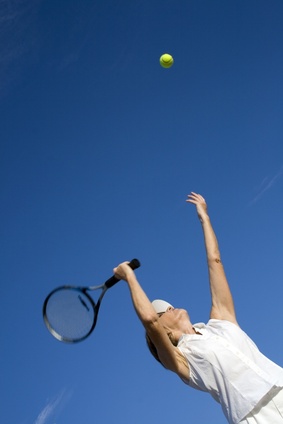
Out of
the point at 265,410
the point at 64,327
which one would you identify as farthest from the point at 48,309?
the point at 265,410

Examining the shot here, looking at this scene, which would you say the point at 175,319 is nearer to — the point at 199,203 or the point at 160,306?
the point at 160,306

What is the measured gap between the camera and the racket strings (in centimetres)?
832

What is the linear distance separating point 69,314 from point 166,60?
1017cm

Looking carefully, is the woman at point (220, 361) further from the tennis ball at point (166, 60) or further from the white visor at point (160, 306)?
the tennis ball at point (166, 60)

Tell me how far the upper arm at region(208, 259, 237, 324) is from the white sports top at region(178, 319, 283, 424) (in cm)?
70

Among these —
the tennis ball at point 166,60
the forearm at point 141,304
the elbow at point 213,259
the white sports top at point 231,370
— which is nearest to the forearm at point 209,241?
the elbow at point 213,259

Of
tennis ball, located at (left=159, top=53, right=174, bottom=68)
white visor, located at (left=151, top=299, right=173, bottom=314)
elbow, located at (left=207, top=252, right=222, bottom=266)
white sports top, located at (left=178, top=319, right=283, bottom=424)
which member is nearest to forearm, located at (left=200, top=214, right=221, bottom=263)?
elbow, located at (left=207, top=252, right=222, bottom=266)

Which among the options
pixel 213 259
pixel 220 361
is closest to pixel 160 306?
pixel 213 259

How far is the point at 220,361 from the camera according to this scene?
626 cm

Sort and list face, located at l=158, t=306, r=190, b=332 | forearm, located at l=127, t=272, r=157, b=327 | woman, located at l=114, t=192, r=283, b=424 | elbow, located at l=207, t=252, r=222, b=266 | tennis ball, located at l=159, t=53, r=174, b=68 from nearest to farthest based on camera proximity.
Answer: woman, located at l=114, t=192, r=283, b=424, forearm, located at l=127, t=272, r=157, b=327, face, located at l=158, t=306, r=190, b=332, elbow, located at l=207, t=252, r=222, b=266, tennis ball, located at l=159, t=53, r=174, b=68

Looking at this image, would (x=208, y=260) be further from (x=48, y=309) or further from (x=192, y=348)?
(x=48, y=309)

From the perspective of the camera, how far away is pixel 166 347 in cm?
647

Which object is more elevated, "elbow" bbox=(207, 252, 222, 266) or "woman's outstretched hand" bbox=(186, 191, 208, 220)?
"woman's outstretched hand" bbox=(186, 191, 208, 220)

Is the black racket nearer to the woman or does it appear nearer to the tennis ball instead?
the woman
